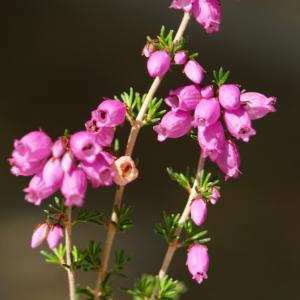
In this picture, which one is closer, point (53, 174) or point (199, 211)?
point (53, 174)

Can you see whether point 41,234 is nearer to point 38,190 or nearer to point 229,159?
point 38,190

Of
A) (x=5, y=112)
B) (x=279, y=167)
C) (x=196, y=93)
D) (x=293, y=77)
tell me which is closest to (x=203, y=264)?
(x=196, y=93)

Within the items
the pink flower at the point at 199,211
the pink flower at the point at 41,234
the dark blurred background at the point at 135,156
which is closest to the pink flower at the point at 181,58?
the pink flower at the point at 199,211

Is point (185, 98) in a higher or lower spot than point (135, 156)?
higher

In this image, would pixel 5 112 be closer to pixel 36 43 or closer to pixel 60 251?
pixel 36 43

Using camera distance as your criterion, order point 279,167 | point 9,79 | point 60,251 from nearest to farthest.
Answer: point 60,251 → point 9,79 → point 279,167

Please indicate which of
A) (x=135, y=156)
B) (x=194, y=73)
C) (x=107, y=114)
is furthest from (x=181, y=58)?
(x=135, y=156)

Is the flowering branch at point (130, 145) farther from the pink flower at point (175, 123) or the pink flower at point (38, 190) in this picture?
the pink flower at point (38, 190)
